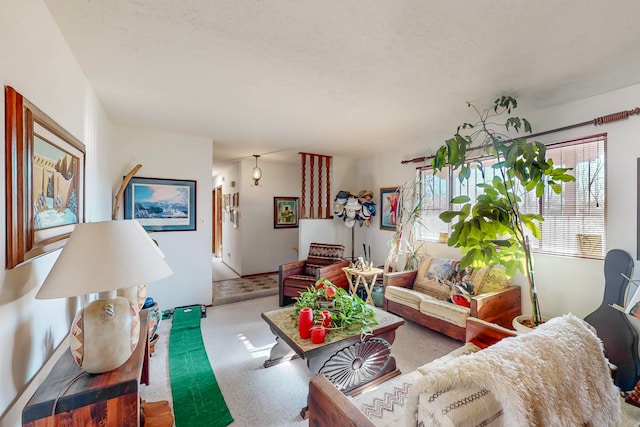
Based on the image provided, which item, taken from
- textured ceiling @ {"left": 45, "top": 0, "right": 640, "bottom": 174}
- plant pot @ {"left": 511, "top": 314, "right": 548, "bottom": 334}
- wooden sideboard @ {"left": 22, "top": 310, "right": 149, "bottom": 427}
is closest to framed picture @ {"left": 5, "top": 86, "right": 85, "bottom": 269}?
wooden sideboard @ {"left": 22, "top": 310, "right": 149, "bottom": 427}

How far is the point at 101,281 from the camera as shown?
1036 millimetres

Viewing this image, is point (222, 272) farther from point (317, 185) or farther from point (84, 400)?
point (84, 400)

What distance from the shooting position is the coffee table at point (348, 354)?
1.79 m

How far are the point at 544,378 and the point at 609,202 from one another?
2.28m

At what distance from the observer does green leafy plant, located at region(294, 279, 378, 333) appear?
7.26 ft

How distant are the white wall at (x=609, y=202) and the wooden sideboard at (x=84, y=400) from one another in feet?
11.4

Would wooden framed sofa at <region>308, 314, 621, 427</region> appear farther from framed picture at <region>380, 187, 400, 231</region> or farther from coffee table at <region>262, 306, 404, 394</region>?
framed picture at <region>380, 187, 400, 231</region>

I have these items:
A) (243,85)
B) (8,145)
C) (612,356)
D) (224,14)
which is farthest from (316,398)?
(612,356)

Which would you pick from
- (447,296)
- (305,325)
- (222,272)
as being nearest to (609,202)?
(447,296)

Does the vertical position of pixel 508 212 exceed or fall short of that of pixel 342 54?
it falls short

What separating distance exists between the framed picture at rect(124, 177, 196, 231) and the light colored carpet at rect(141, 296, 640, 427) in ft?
3.91

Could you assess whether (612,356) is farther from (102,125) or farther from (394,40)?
(102,125)

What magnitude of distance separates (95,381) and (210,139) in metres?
3.50

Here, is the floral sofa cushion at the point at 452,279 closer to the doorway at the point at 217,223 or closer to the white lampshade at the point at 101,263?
the white lampshade at the point at 101,263
